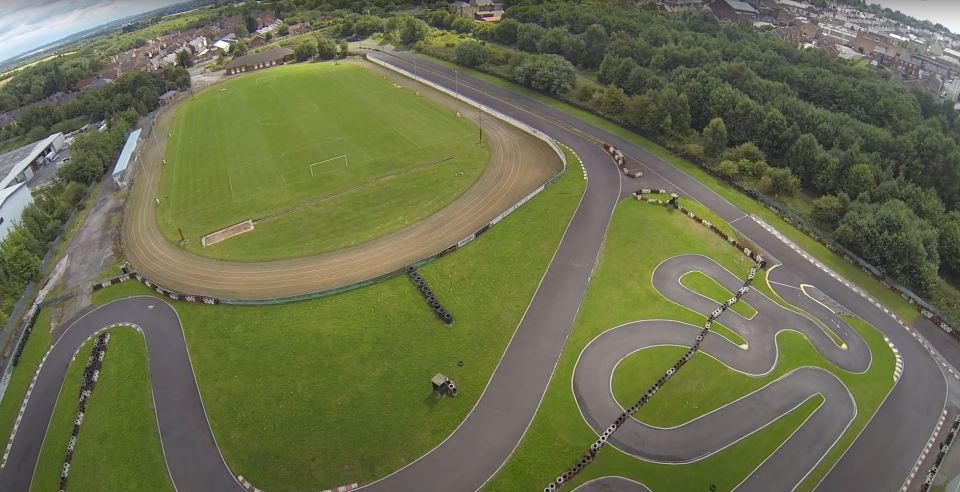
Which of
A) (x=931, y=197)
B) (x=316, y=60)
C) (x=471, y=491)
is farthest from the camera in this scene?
(x=316, y=60)

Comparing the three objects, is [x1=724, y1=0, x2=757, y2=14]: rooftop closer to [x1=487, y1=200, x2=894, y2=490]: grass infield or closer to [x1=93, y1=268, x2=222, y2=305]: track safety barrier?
[x1=487, y1=200, x2=894, y2=490]: grass infield

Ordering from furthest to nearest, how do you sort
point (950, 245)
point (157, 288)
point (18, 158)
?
1. point (18, 158)
2. point (950, 245)
3. point (157, 288)

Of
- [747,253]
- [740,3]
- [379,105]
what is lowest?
[747,253]

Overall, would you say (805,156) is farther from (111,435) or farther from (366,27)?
(366,27)

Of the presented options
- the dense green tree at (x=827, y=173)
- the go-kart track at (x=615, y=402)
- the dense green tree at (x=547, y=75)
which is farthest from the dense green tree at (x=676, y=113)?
the go-kart track at (x=615, y=402)

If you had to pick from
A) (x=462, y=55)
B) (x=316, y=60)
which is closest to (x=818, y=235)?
(x=462, y=55)

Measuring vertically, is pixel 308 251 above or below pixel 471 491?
above

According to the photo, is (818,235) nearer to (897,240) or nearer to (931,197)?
(897,240)

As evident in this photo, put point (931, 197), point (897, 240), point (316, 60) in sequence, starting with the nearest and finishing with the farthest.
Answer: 1. point (897, 240)
2. point (931, 197)
3. point (316, 60)

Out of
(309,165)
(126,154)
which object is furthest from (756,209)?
(126,154)
